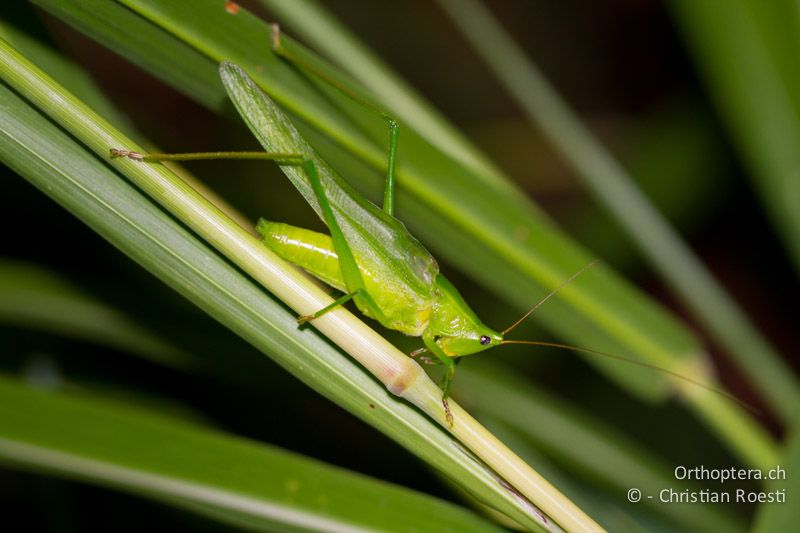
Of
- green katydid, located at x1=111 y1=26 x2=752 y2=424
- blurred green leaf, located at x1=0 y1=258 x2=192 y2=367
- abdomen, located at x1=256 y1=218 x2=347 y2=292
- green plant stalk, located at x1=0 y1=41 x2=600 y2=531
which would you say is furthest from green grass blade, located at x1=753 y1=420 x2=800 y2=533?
blurred green leaf, located at x1=0 y1=258 x2=192 y2=367

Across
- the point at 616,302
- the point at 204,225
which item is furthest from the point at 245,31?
the point at 616,302

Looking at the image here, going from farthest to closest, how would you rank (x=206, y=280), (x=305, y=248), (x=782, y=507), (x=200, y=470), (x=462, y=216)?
(x=462, y=216) → (x=305, y=248) → (x=782, y=507) → (x=200, y=470) → (x=206, y=280)

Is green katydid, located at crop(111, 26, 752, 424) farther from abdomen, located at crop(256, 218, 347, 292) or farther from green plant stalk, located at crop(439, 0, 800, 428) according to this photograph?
green plant stalk, located at crop(439, 0, 800, 428)

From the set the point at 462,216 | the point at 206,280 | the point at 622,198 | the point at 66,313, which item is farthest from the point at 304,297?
the point at 622,198

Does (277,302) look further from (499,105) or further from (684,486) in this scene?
(499,105)

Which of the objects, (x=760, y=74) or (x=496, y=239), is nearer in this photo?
(x=496, y=239)

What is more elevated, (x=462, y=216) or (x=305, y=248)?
(x=462, y=216)

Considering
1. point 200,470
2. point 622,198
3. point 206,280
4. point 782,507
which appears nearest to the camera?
point 206,280

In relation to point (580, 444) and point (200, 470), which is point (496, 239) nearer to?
point (580, 444)
